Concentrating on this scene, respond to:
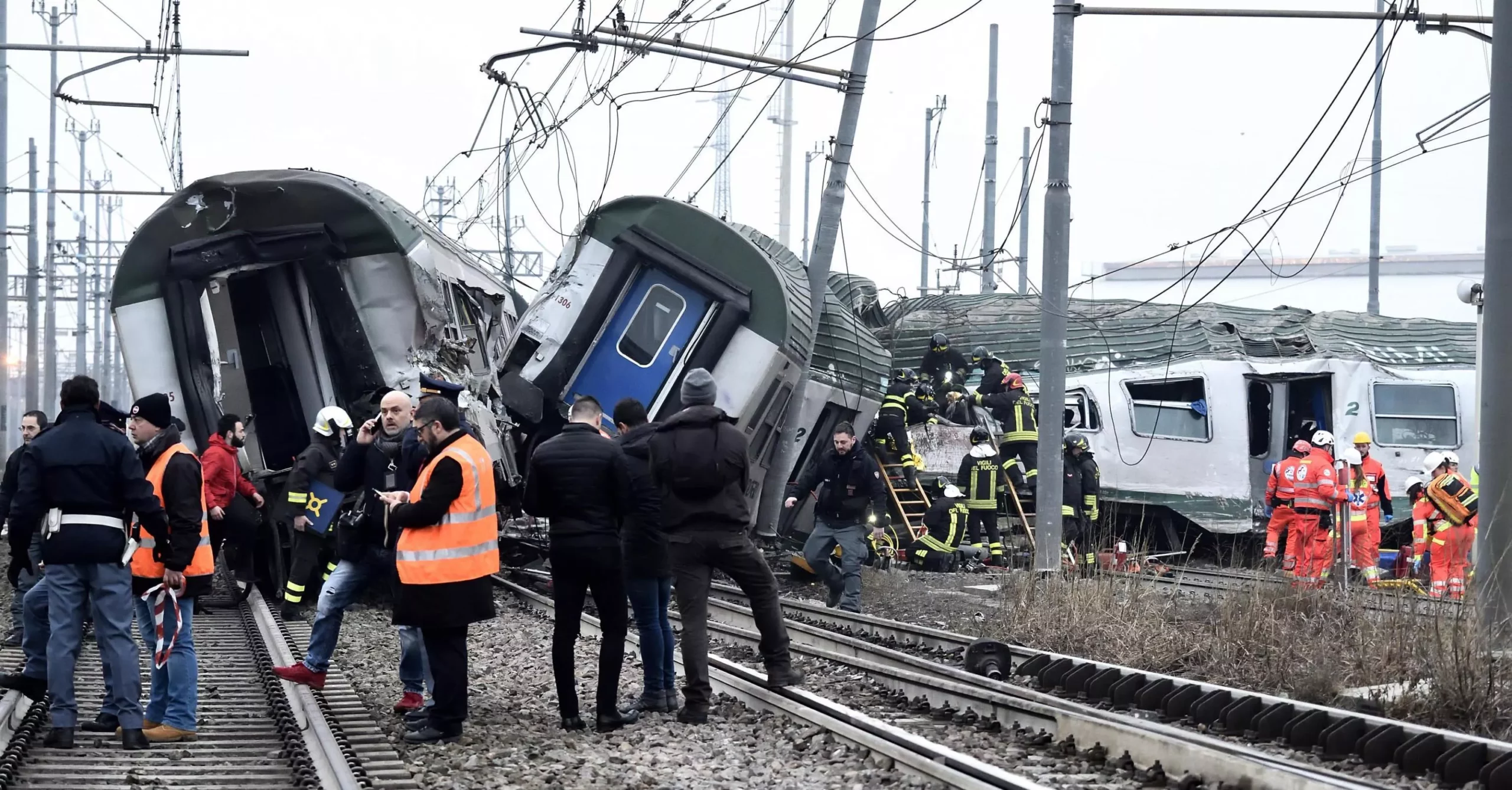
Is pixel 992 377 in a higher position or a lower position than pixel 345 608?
higher

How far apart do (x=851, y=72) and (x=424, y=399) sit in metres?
7.97

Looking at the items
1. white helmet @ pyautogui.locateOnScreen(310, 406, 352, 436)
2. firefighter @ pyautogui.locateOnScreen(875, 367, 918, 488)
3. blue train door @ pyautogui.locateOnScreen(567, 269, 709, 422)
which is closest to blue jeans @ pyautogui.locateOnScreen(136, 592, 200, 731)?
white helmet @ pyautogui.locateOnScreen(310, 406, 352, 436)

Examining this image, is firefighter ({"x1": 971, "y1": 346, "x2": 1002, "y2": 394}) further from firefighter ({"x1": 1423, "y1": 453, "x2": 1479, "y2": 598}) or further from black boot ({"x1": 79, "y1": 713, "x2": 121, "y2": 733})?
black boot ({"x1": 79, "y1": 713, "x2": 121, "y2": 733})

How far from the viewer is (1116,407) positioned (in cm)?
1877

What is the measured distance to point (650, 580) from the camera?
756 centimetres

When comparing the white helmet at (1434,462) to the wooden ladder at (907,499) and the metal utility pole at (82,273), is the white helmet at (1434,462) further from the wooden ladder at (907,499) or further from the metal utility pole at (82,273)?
the metal utility pole at (82,273)

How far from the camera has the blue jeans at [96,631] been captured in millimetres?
6418

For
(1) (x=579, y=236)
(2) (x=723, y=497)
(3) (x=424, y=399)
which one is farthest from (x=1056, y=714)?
(1) (x=579, y=236)

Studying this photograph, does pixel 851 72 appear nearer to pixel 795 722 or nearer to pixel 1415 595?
pixel 1415 595

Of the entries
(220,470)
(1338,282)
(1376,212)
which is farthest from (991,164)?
(1338,282)

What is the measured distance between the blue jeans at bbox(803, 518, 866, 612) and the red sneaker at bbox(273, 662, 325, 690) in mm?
5055

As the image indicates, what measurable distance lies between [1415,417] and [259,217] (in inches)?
558

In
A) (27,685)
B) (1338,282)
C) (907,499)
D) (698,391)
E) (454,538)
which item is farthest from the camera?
(1338,282)

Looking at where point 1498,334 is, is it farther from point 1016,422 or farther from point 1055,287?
point 1016,422
